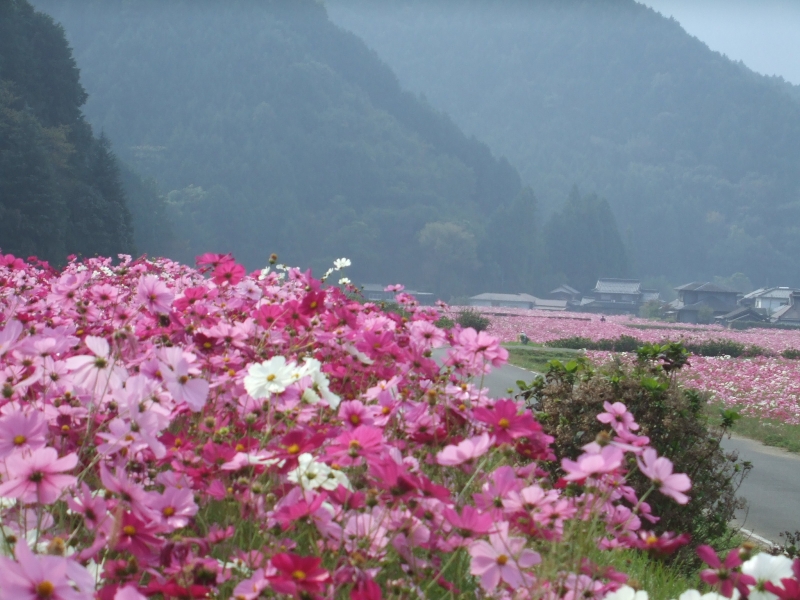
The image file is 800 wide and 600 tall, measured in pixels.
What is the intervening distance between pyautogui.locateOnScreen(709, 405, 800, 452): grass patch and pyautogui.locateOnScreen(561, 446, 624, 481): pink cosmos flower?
873 cm

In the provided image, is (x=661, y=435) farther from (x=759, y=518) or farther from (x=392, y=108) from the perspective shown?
(x=392, y=108)

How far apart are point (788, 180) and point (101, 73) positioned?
117 meters

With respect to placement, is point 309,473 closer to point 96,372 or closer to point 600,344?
point 96,372

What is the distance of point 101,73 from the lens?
105875 mm

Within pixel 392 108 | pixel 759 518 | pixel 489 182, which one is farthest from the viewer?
pixel 392 108

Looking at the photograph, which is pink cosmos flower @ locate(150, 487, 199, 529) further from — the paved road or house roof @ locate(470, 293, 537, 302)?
house roof @ locate(470, 293, 537, 302)

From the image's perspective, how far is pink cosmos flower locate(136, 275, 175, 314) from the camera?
2.44 meters

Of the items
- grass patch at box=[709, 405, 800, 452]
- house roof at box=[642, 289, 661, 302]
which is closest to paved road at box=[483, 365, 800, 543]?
grass patch at box=[709, 405, 800, 452]

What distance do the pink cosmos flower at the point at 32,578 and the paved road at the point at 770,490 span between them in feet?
13.4

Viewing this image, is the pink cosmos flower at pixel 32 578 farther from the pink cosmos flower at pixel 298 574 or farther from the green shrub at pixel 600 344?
the green shrub at pixel 600 344

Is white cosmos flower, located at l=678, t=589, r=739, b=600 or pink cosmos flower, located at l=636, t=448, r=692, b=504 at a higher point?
pink cosmos flower, located at l=636, t=448, r=692, b=504

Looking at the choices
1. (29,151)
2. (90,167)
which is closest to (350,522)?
(29,151)

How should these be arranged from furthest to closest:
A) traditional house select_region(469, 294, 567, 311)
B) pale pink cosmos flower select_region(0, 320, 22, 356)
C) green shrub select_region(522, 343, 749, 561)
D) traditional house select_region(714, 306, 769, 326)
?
traditional house select_region(469, 294, 567, 311), traditional house select_region(714, 306, 769, 326), green shrub select_region(522, 343, 749, 561), pale pink cosmos flower select_region(0, 320, 22, 356)

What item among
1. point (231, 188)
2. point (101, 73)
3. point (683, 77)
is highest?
point (683, 77)
